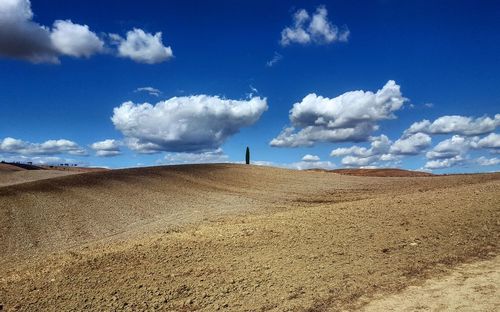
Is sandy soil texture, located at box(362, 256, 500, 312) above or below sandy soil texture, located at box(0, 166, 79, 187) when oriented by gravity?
below

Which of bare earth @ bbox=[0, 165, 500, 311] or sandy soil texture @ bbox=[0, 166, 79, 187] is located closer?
bare earth @ bbox=[0, 165, 500, 311]

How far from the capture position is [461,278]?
6387mm

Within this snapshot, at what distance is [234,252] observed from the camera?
8.32 metres

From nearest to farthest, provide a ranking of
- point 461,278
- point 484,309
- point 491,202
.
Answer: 1. point 484,309
2. point 461,278
3. point 491,202

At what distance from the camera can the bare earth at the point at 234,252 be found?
20.6ft

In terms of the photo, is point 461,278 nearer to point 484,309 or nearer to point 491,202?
point 484,309

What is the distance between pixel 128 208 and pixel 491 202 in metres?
11.6

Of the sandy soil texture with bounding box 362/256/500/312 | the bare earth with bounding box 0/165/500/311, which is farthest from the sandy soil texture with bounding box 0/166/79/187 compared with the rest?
the sandy soil texture with bounding box 362/256/500/312

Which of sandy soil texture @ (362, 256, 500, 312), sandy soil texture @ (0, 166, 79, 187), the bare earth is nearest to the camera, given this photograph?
sandy soil texture @ (362, 256, 500, 312)

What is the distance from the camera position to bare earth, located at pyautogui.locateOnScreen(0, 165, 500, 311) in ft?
20.6

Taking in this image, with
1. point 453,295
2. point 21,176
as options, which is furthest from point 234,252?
point 21,176

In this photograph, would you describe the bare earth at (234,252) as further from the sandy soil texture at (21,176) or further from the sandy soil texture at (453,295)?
the sandy soil texture at (21,176)

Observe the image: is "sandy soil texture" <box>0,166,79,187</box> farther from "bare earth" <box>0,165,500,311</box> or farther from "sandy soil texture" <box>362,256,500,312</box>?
"sandy soil texture" <box>362,256,500,312</box>

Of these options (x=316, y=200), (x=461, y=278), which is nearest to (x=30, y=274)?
(x=461, y=278)
